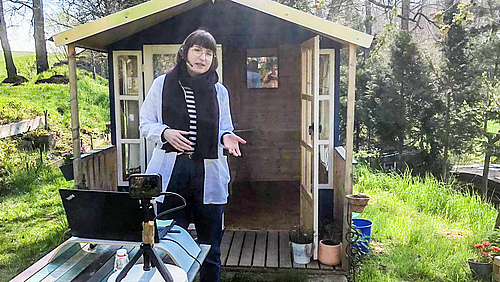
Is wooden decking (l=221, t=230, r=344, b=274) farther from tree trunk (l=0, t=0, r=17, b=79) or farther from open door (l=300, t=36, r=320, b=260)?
tree trunk (l=0, t=0, r=17, b=79)

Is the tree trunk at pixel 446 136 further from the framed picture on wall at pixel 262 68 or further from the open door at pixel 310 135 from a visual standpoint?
the open door at pixel 310 135

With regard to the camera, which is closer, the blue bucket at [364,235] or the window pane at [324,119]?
the blue bucket at [364,235]

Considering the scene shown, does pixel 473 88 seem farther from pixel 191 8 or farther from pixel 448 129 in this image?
pixel 191 8

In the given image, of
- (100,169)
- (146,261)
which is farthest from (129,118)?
(146,261)

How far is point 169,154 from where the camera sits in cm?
272

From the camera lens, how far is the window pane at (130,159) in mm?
4828

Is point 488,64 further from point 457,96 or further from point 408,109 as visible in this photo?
point 408,109

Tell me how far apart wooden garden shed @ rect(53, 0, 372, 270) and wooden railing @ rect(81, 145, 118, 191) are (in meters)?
0.01

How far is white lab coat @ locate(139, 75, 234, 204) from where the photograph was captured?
8.94ft

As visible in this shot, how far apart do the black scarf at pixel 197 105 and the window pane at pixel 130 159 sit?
2141 mm

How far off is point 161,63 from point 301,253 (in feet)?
7.28

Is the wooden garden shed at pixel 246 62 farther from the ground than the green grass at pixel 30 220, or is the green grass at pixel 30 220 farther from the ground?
the wooden garden shed at pixel 246 62

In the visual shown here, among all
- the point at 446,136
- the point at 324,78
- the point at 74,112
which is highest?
the point at 324,78

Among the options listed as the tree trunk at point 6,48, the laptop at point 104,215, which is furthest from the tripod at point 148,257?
the tree trunk at point 6,48
